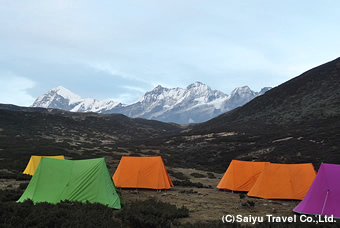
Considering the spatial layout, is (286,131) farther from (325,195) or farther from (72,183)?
(72,183)

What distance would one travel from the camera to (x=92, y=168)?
1167 centimetres

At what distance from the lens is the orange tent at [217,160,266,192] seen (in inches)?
730

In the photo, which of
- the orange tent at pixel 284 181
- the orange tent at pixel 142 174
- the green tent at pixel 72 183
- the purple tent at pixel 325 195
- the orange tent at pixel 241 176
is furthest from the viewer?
the orange tent at pixel 241 176

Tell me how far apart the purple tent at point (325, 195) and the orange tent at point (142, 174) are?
9396 mm

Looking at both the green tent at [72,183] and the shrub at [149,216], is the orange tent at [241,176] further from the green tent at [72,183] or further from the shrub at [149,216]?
the green tent at [72,183]

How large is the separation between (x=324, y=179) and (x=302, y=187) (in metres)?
5.07

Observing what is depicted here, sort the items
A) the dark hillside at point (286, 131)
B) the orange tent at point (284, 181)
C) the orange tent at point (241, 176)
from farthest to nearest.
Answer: the dark hillside at point (286, 131) < the orange tent at point (241, 176) < the orange tent at point (284, 181)

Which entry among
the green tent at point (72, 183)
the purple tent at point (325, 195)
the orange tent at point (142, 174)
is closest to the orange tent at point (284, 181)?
the purple tent at point (325, 195)

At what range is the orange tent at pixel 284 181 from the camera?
14922mm

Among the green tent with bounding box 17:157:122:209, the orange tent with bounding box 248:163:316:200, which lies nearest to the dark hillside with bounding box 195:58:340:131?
the orange tent with bounding box 248:163:316:200

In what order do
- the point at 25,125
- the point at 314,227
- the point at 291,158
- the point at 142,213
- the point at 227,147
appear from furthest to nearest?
the point at 25,125 → the point at 227,147 → the point at 291,158 → the point at 142,213 → the point at 314,227

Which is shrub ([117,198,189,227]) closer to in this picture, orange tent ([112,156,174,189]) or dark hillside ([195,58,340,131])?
orange tent ([112,156,174,189])

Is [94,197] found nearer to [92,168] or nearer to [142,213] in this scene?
[92,168]

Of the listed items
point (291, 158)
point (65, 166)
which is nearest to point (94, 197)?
point (65, 166)
